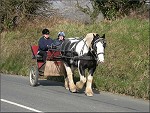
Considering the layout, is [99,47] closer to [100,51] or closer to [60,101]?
[100,51]

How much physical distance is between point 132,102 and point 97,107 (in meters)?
1.60

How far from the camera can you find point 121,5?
73.8ft

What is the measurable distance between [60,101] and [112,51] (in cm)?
608

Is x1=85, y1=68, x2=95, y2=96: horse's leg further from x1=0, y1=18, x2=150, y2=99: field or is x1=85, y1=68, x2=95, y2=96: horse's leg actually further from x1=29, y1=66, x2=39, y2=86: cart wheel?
x1=29, y1=66, x2=39, y2=86: cart wheel

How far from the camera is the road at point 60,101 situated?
33.9ft

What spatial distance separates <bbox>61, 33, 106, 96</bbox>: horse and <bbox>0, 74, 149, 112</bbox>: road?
43 centimetres

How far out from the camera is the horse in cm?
1175

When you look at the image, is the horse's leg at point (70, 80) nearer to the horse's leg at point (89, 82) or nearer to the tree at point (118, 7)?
the horse's leg at point (89, 82)

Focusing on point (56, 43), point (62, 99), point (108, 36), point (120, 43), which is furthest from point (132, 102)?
point (108, 36)

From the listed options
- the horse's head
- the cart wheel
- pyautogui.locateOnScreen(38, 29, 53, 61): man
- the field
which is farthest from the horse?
the field

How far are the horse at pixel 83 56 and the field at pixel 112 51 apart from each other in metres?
A: 1.55

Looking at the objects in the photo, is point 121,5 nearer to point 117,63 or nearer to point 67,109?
point 117,63

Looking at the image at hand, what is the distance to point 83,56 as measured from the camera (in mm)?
12289

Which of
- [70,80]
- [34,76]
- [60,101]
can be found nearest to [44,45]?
[34,76]
